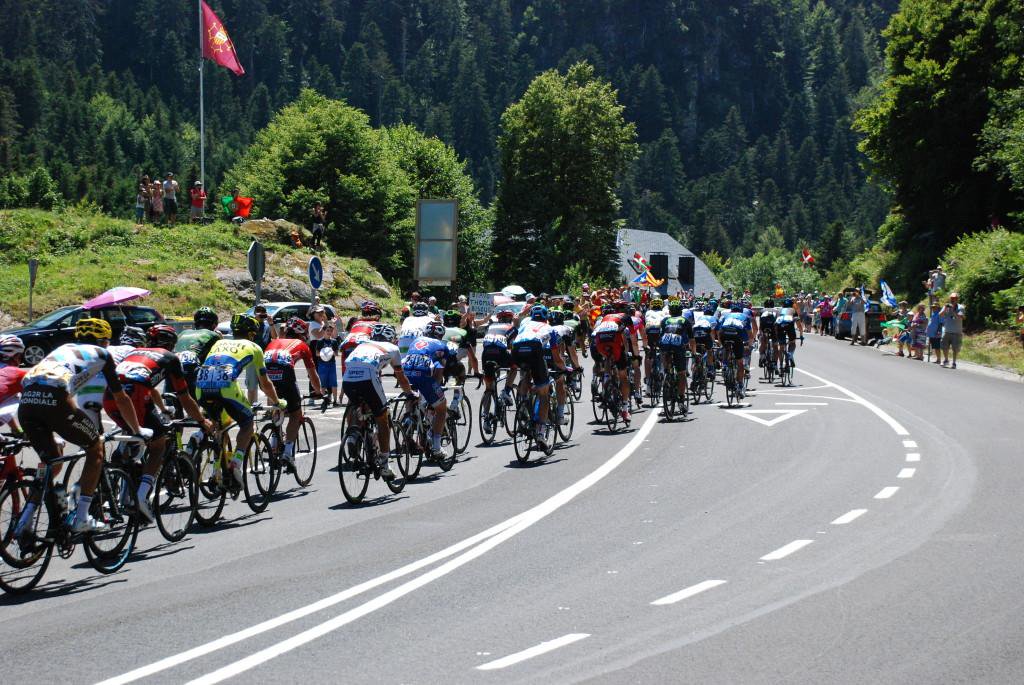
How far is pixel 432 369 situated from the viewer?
45.6 feet

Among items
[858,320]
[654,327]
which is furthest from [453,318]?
[858,320]

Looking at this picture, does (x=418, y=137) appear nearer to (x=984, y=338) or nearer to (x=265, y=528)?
(x=984, y=338)

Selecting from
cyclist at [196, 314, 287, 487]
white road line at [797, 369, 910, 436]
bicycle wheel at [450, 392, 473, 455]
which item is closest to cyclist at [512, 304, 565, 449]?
bicycle wheel at [450, 392, 473, 455]

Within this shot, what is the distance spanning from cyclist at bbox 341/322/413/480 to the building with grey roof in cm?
11709

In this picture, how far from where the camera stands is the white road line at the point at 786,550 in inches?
364

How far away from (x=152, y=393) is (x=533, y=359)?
18.3 feet

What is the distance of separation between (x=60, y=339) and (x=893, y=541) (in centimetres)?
2288

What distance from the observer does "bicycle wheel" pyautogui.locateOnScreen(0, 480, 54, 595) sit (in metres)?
Answer: 8.38

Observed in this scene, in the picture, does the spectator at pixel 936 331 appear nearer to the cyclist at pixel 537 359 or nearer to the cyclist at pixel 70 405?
the cyclist at pixel 537 359

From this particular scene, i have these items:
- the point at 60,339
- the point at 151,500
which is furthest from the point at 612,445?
the point at 60,339

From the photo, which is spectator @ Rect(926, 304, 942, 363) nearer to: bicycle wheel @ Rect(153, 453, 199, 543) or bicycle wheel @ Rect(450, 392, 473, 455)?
bicycle wheel @ Rect(450, 392, 473, 455)

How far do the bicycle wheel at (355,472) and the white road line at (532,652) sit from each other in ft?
17.6

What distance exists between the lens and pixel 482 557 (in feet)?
30.9

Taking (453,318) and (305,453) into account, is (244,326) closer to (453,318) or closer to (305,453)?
(305,453)
